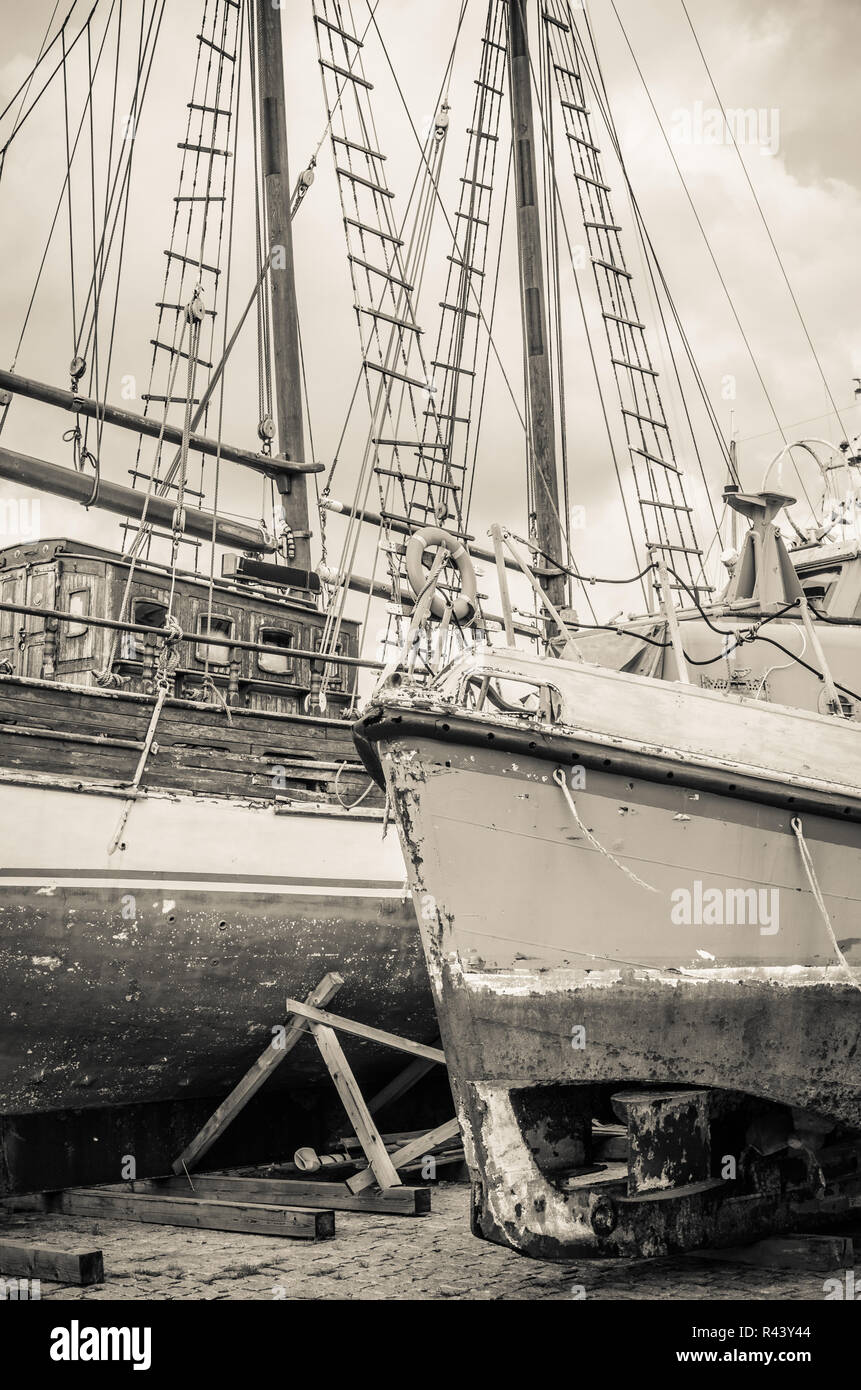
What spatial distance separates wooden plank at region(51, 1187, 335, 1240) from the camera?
22.1 ft

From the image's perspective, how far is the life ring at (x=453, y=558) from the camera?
6.09m

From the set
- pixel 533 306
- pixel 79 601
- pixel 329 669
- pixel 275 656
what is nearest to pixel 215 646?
pixel 275 656

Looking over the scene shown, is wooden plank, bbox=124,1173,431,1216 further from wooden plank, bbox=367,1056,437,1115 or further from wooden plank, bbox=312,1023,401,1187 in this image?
wooden plank, bbox=367,1056,437,1115

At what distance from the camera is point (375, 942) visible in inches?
353

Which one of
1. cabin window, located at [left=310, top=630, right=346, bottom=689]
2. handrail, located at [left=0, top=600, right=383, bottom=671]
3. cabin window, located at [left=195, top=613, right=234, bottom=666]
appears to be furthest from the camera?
cabin window, located at [left=310, top=630, right=346, bottom=689]

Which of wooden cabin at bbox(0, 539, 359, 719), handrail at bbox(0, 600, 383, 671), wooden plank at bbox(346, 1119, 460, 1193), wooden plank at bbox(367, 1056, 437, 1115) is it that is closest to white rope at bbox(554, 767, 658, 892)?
wooden plank at bbox(346, 1119, 460, 1193)

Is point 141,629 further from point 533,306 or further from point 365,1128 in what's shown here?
point 533,306

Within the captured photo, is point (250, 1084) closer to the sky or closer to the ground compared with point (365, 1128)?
closer to the sky

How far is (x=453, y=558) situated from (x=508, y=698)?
0.84m

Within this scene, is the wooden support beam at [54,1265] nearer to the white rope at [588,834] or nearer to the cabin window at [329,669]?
the white rope at [588,834]

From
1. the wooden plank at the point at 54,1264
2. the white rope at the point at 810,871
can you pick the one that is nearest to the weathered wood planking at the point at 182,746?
the wooden plank at the point at 54,1264

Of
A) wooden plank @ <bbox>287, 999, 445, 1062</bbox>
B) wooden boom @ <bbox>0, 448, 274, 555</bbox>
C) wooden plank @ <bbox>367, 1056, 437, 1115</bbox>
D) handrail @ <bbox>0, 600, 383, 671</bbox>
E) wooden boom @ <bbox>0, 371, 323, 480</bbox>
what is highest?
wooden boom @ <bbox>0, 371, 323, 480</bbox>

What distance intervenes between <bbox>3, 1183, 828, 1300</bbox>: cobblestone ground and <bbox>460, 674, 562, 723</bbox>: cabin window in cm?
244

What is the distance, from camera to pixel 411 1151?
760cm
